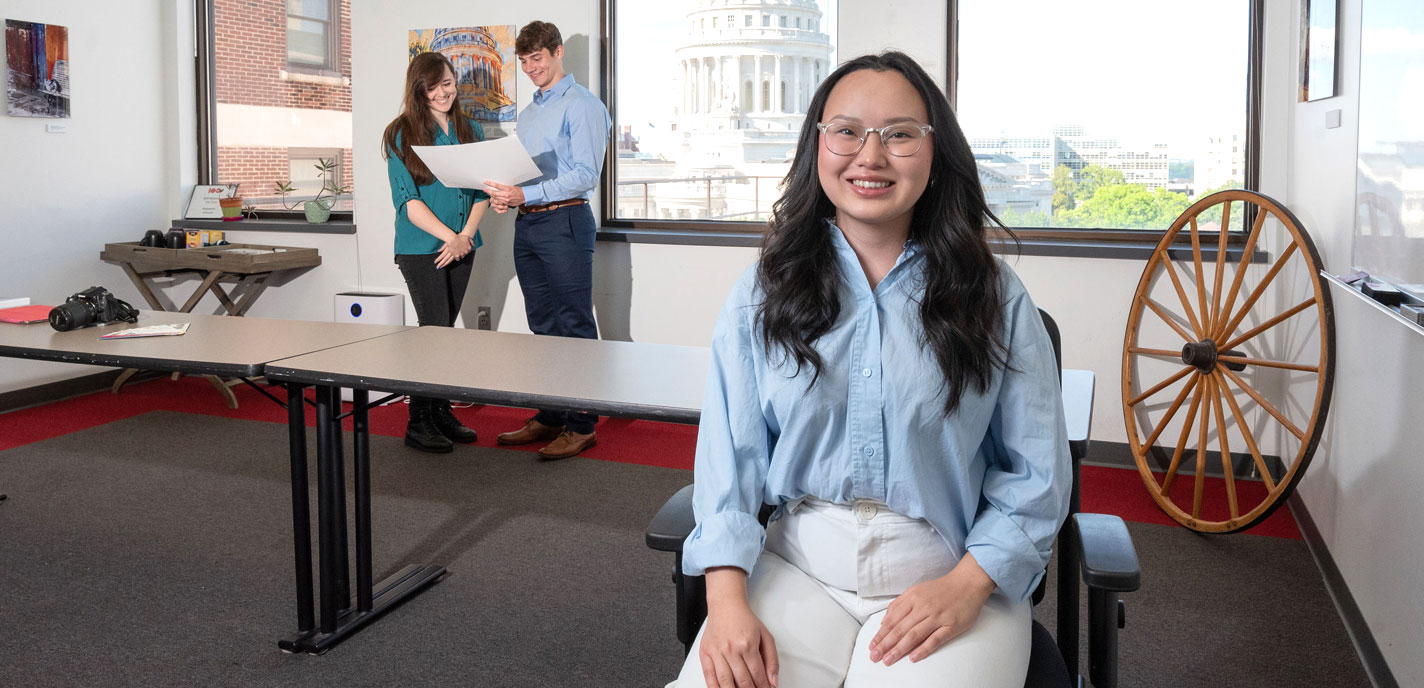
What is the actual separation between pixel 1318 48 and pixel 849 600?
2.62 meters

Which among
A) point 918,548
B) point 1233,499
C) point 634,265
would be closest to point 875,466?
point 918,548

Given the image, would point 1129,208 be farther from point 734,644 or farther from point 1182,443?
point 734,644

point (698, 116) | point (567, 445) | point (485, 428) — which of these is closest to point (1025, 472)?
point (567, 445)

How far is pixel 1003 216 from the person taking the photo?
A: 14.1 ft

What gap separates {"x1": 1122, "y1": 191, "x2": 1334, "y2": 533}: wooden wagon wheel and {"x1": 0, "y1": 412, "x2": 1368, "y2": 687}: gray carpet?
32 cm

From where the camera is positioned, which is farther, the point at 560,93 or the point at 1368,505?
the point at 560,93

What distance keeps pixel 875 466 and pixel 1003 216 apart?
3.11 meters

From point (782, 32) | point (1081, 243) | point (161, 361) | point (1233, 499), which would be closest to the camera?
point (161, 361)

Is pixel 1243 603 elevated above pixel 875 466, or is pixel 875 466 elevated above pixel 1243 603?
pixel 875 466

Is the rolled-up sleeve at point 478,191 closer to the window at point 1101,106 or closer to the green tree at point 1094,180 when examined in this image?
the window at point 1101,106

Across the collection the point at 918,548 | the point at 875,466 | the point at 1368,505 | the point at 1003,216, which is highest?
the point at 1003,216

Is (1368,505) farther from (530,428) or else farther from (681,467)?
(530,428)

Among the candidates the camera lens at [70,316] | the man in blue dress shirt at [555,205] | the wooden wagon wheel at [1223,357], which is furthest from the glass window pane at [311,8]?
the wooden wagon wheel at [1223,357]

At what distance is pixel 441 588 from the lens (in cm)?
290
